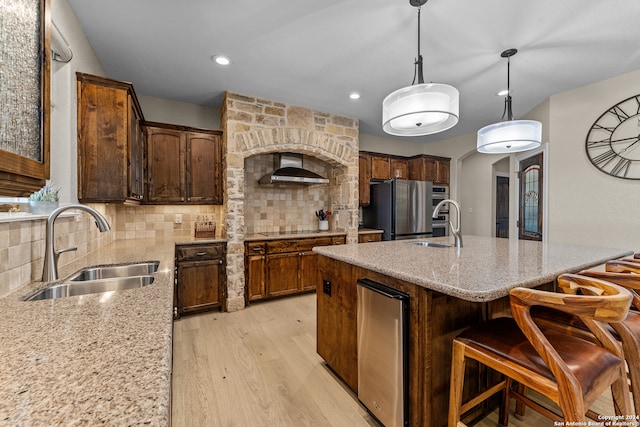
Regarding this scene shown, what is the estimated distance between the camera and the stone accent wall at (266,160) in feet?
11.0

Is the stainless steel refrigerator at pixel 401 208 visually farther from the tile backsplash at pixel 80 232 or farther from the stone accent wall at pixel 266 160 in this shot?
the tile backsplash at pixel 80 232

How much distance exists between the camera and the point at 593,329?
1.14 m

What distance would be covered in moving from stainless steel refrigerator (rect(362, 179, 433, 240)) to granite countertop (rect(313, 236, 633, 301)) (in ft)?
7.84

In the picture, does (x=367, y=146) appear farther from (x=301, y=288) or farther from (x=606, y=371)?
(x=606, y=371)

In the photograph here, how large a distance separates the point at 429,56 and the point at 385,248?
1903mm

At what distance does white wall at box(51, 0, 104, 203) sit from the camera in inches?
72.2

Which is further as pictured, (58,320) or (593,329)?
(593,329)

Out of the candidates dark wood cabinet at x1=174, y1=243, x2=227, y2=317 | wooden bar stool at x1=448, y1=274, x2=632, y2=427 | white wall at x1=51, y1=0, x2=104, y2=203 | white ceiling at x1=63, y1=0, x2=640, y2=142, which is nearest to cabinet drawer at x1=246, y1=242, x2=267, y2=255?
dark wood cabinet at x1=174, y1=243, x2=227, y2=317

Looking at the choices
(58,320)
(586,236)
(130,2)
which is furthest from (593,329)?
(130,2)

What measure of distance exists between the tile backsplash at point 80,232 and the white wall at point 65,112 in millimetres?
275

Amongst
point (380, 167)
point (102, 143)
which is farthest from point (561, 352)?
point (380, 167)

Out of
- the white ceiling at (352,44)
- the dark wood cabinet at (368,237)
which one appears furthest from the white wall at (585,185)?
the dark wood cabinet at (368,237)

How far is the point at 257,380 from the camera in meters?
2.03

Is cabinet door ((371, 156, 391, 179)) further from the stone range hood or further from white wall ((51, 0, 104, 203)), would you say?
white wall ((51, 0, 104, 203))
